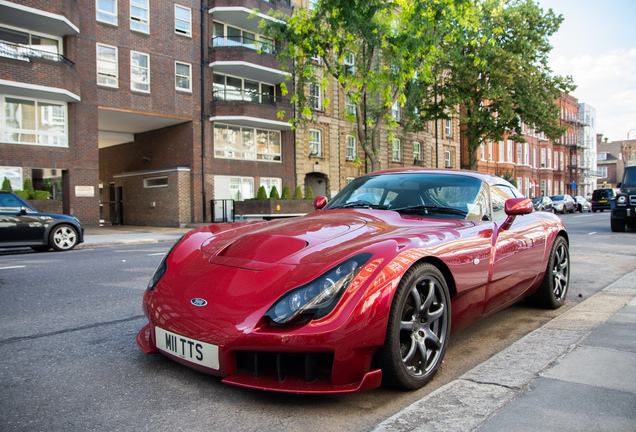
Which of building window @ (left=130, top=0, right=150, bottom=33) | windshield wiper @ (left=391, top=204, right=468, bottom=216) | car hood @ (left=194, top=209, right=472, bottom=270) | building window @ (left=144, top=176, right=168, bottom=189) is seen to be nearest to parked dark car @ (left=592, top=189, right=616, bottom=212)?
building window @ (left=144, top=176, right=168, bottom=189)

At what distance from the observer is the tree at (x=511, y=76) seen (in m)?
30.1

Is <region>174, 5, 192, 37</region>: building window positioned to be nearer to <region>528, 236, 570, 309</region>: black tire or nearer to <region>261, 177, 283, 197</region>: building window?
<region>261, 177, 283, 197</region>: building window

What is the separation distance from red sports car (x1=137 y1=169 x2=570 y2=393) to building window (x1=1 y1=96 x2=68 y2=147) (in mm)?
18985

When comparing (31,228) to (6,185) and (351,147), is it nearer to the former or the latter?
(6,185)

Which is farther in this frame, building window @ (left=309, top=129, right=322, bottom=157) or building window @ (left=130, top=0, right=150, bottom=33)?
Answer: building window @ (left=309, top=129, right=322, bottom=157)

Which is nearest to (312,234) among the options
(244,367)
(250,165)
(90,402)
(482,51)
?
(244,367)

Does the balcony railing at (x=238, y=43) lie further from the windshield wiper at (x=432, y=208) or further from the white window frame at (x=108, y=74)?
the windshield wiper at (x=432, y=208)

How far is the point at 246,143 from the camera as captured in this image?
26203 mm

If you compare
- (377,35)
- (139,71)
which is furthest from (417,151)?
(139,71)

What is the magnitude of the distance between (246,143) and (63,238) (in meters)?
15.6

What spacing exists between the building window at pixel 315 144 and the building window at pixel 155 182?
905cm

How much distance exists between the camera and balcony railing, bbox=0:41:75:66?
18281 millimetres

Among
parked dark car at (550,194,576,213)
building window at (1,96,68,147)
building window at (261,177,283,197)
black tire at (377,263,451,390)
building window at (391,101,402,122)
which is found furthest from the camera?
parked dark car at (550,194,576,213)

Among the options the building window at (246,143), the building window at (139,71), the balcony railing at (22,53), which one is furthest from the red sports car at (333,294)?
the building window at (246,143)
